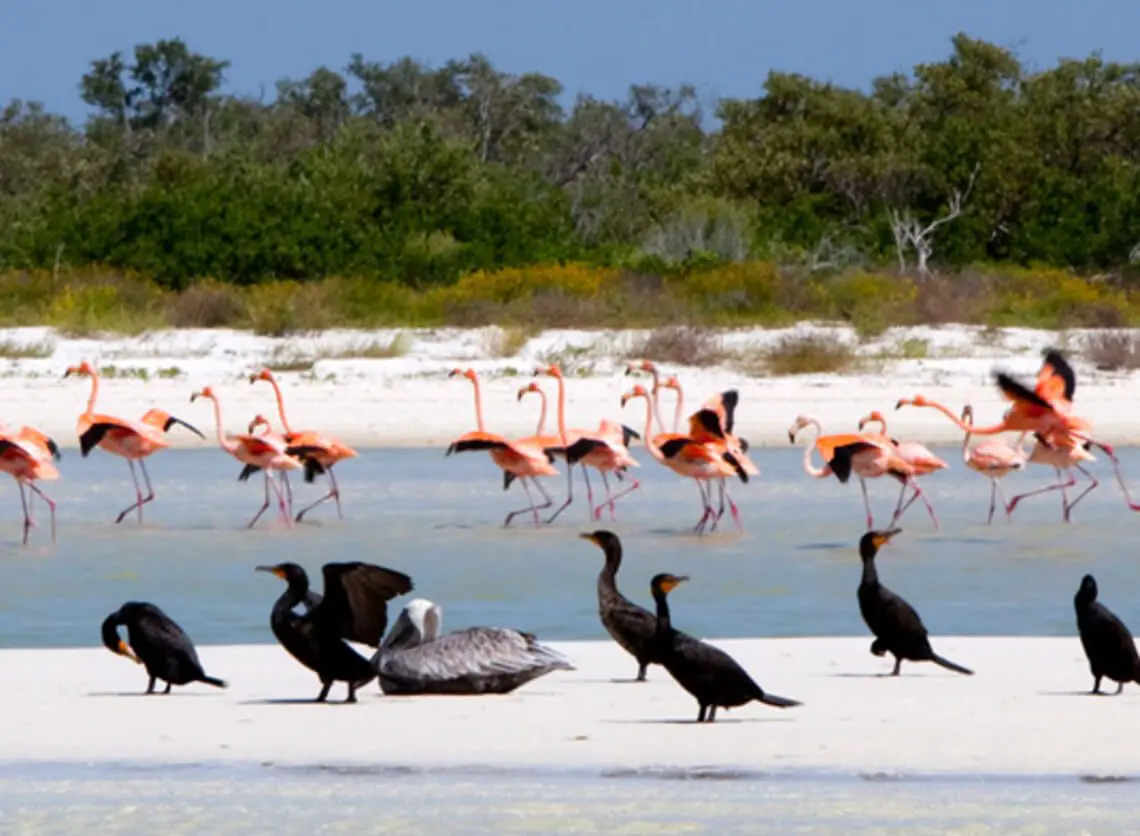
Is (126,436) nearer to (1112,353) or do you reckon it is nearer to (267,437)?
(267,437)

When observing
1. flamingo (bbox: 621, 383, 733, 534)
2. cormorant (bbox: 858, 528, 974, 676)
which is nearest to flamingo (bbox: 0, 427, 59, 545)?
flamingo (bbox: 621, 383, 733, 534)

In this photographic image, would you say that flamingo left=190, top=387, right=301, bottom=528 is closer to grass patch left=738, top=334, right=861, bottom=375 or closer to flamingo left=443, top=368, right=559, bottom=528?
flamingo left=443, top=368, right=559, bottom=528

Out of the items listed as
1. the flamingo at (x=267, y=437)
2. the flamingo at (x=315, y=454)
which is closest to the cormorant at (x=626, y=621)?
the flamingo at (x=315, y=454)

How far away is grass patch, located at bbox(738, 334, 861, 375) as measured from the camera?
21.9 m

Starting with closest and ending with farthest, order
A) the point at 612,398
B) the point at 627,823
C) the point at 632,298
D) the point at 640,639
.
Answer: the point at 627,823
the point at 640,639
the point at 612,398
the point at 632,298

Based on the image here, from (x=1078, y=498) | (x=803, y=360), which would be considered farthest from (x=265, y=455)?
(x=803, y=360)

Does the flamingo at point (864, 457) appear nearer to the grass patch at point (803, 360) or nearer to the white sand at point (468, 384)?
the white sand at point (468, 384)

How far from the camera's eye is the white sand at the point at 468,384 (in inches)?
752

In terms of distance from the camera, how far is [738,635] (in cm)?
913

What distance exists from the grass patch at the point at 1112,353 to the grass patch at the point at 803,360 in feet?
7.44

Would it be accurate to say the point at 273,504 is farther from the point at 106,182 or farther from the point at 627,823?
the point at 106,182

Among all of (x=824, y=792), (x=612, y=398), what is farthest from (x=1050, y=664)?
(x=612, y=398)

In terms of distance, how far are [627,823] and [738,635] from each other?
3525 mm

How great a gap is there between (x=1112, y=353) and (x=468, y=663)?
16046 millimetres
